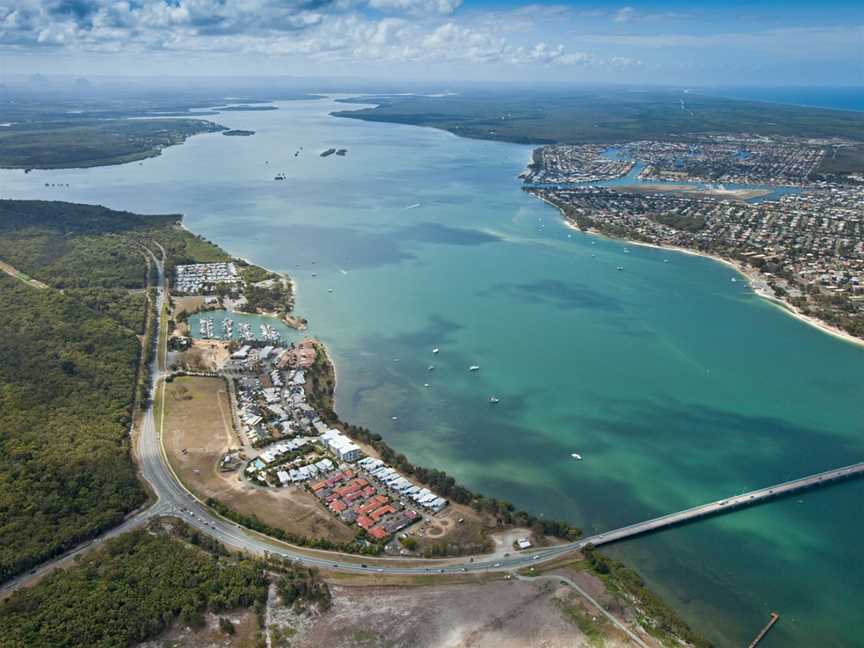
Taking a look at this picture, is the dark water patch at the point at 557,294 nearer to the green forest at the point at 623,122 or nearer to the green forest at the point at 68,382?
the green forest at the point at 68,382

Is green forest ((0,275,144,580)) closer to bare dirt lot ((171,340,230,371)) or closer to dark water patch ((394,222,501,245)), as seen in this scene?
bare dirt lot ((171,340,230,371))

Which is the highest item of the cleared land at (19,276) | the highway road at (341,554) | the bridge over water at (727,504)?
the cleared land at (19,276)

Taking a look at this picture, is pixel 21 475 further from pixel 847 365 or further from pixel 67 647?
pixel 847 365

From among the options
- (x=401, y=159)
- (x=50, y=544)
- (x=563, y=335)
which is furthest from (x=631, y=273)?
(x=401, y=159)

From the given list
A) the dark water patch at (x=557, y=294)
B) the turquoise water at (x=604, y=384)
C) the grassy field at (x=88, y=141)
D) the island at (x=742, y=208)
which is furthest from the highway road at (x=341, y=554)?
the grassy field at (x=88, y=141)

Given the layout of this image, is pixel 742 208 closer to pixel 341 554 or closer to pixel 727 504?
pixel 727 504

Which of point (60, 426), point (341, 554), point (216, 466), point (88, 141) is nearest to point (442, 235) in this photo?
point (216, 466)
